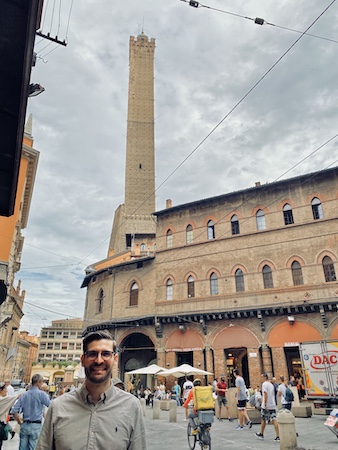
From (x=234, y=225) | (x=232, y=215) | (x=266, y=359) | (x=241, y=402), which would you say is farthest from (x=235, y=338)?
(x=241, y=402)

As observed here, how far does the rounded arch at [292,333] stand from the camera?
20.9 metres

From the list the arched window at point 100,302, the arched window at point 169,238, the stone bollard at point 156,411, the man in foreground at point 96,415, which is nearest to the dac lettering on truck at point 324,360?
the stone bollard at point 156,411

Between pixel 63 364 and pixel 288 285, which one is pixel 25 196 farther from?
pixel 63 364

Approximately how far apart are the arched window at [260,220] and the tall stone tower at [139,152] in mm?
22334

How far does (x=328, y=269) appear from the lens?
849 inches

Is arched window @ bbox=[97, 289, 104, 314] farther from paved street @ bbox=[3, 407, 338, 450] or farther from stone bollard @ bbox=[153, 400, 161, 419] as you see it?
paved street @ bbox=[3, 407, 338, 450]

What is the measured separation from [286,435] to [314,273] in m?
15.9

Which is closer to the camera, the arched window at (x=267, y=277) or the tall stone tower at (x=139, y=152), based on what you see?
the arched window at (x=267, y=277)

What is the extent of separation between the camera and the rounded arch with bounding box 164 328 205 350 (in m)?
24.1

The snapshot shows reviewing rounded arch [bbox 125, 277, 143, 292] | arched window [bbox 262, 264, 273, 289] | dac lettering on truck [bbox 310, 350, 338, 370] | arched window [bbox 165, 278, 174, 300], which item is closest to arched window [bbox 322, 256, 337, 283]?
arched window [bbox 262, 264, 273, 289]

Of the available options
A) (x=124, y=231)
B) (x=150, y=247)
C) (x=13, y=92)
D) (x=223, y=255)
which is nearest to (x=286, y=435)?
(x=13, y=92)

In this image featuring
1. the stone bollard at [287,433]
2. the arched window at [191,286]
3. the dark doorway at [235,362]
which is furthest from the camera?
the arched window at [191,286]

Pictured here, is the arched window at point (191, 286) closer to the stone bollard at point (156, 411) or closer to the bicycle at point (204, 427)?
the stone bollard at point (156, 411)

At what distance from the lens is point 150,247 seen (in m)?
36.4
